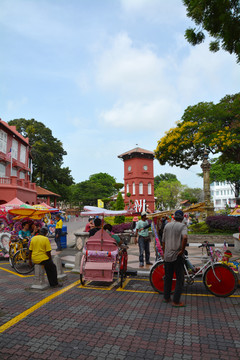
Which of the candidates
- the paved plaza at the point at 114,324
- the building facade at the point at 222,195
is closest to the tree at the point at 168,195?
the building facade at the point at 222,195

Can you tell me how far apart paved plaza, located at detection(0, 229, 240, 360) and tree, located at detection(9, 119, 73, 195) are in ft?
133

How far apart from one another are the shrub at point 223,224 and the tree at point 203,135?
14.8ft

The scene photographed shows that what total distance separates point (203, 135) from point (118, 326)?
1559 cm

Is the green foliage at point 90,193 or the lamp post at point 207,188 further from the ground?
the green foliage at point 90,193

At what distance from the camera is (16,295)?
6.13 meters

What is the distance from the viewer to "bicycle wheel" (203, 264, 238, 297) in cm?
580

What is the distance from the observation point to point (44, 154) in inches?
1770

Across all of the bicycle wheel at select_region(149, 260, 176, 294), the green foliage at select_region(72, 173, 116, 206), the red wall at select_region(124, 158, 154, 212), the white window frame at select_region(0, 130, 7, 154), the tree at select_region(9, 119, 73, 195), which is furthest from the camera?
the green foliage at select_region(72, 173, 116, 206)

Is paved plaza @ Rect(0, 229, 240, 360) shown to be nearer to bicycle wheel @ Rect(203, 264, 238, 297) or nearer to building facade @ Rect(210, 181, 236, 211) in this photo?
bicycle wheel @ Rect(203, 264, 238, 297)

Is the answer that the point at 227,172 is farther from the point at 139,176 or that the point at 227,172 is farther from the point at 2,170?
the point at 2,170

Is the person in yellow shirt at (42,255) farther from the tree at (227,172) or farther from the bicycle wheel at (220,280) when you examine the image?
the tree at (227,172)

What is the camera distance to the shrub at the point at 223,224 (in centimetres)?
1525

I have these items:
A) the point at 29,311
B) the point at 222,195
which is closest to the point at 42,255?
the point at 29,311

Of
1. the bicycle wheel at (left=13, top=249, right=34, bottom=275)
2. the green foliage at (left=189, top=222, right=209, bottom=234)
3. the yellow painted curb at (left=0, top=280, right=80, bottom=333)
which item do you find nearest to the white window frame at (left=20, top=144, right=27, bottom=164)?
the green foliage at (left=189, top=222, right=209, bottom=234)
